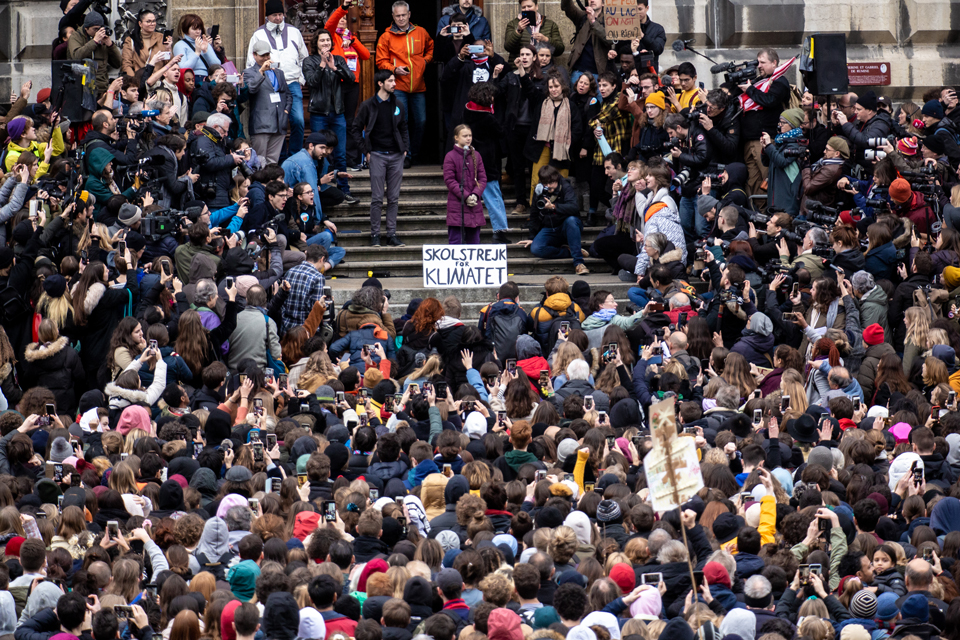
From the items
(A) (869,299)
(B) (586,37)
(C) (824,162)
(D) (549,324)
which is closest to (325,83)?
(B) (586,37)

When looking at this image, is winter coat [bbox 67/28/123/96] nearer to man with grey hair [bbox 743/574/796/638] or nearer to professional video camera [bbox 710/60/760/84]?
professional video camera [bbox 710/60/760/84]

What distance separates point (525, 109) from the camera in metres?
17.1

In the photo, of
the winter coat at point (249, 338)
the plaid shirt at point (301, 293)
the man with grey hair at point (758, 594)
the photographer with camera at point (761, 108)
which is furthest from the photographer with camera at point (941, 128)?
the man with grey hair at point (758, 594)

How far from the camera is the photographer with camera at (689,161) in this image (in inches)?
617

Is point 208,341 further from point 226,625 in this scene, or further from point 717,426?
point 226,625

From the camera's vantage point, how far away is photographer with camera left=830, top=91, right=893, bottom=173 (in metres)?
15.4

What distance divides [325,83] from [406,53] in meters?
1.11

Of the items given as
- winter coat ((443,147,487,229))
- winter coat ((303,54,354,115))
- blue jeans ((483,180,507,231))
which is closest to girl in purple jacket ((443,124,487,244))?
winter coat ((443,147,487,229))

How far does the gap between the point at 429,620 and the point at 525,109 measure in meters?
10.3

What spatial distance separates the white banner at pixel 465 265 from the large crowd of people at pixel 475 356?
45cm

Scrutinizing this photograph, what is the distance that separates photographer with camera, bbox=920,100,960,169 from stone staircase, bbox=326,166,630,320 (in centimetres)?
380

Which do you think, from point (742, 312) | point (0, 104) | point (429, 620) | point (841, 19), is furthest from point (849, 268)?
point (0, 104)

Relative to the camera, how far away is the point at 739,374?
12664 mm

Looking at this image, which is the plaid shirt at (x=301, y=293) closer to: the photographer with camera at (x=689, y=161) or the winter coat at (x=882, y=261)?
the photographer with camera at (x=689, y=161)
